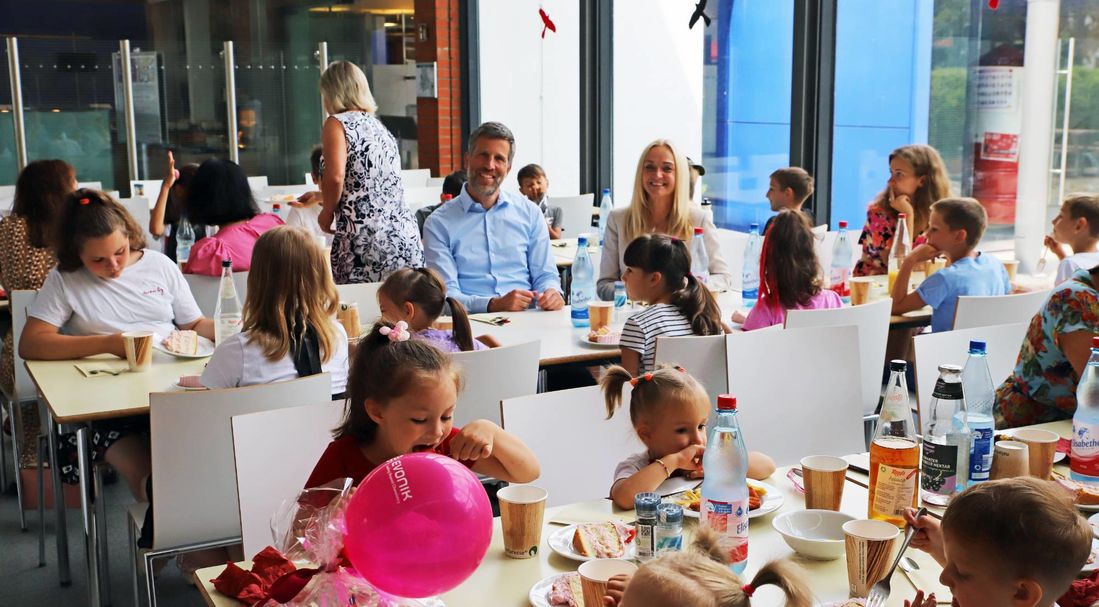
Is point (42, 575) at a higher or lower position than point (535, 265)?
lower

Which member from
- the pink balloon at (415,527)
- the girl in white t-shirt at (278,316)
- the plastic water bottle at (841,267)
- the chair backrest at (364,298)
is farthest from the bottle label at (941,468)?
the plastic water bottle at (841,267)

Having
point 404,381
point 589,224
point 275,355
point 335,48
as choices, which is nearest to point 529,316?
point 275,355

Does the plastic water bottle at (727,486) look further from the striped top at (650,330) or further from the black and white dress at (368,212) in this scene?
the black and white dress at (368,212)

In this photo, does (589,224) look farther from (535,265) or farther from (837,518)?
(837,518)

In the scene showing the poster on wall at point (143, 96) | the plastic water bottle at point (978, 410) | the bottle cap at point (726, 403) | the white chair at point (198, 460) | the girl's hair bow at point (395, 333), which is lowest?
the white chair at point (198, 460)

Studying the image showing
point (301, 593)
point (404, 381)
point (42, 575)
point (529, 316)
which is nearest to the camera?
point (301, 593)

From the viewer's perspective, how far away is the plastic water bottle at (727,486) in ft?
6.23

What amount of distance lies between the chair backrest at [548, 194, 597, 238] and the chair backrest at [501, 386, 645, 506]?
15.1 ft

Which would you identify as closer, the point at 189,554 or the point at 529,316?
the point at 189,554

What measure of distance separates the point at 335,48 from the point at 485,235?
5484mm

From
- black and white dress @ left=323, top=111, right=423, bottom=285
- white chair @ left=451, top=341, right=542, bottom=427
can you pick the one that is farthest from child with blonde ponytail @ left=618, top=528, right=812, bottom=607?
black and white dress @ left=323, top=111, right=423, bottom=285

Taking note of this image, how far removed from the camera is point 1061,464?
97.3 inches

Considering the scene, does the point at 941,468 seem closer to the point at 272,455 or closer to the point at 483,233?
the point at 272,455

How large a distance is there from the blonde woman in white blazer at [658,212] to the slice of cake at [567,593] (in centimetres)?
305
